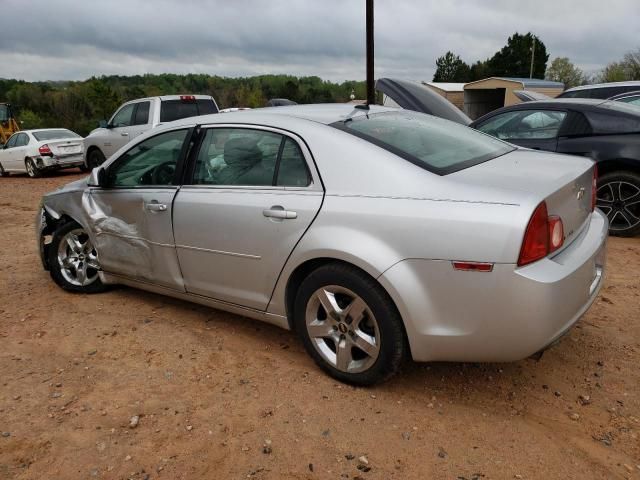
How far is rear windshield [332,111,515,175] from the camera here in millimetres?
2783

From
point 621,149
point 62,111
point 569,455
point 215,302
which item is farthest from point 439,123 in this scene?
point 62,111

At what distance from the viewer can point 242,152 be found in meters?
3.29

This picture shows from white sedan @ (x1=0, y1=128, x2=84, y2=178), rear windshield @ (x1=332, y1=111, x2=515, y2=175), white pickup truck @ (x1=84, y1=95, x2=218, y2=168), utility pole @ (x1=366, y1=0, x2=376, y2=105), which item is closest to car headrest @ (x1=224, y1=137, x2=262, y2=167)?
rear windshield @ (x1=332, y1=111, x2=515, y2=175)

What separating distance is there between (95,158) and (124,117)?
5.73 ft

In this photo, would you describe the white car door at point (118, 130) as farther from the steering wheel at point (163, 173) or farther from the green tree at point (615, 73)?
the green tree at point (615, 73)

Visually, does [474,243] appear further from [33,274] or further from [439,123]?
[33,274]

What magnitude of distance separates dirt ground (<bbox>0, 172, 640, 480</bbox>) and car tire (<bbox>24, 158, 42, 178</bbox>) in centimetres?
1198

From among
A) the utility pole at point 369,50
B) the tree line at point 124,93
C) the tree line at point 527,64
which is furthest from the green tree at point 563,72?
the utility pole at point 369,50

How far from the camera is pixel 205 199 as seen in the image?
3311 millimetres

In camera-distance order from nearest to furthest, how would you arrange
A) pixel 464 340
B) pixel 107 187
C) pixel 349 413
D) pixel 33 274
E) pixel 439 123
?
pixel 464 340
pixel 349 413
pixel 439 123
pixel 107 187
pixel 33 274

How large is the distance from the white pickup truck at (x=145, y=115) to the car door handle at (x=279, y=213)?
27.7 ft

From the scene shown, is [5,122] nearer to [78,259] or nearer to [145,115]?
[145,115]

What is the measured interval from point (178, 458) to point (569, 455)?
5.78 ft

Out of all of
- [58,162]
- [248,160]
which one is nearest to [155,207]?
[248,160]
